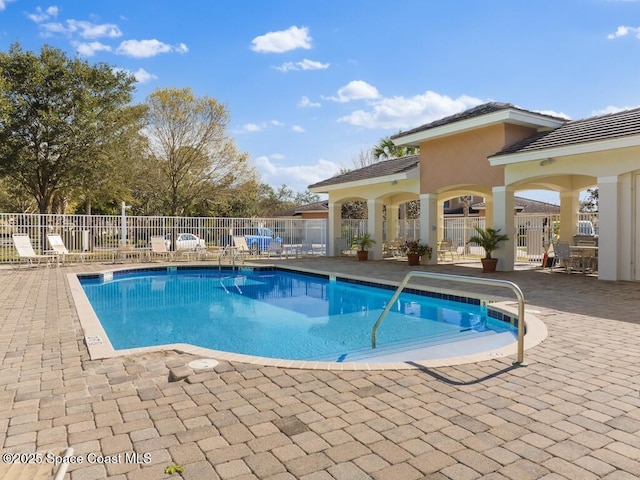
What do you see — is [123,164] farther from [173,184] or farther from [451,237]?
[451,237]

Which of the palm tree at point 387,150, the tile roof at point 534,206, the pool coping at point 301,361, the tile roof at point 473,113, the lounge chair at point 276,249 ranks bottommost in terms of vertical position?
the pool coping at point 301,361

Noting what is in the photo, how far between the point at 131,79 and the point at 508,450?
2642 cm

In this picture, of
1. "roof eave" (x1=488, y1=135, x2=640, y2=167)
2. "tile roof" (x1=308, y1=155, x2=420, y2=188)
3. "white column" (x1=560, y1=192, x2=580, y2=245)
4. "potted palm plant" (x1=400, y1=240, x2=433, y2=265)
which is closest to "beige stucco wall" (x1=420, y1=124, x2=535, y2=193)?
"roof eave" (x1=488, y1=135, x2=640, y2=167)

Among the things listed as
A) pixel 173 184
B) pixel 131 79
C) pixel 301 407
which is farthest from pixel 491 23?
pixel 173 184

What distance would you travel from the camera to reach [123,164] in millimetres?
25156

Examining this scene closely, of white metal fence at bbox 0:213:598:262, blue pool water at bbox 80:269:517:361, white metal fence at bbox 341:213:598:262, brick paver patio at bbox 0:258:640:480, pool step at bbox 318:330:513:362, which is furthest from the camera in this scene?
white metal fence at bbox 341:213:598:262

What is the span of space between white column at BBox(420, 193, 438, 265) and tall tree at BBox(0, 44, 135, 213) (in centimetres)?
1670

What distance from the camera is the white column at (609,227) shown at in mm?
12461

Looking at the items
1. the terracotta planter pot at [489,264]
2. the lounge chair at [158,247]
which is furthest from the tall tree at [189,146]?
the terracotta planter pot at [489,264]

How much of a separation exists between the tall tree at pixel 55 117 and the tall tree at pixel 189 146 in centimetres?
289

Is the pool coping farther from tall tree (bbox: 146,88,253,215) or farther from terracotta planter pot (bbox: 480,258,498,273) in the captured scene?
tall tree (bbox: 146,88,253,215)

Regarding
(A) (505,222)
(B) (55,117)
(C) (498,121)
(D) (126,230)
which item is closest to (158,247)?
(D) (126,230)

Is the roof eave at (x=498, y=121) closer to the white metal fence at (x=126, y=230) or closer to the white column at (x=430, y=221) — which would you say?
the white column at (x=430, y=221)

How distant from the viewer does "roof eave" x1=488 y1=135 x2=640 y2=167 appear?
11.5 metres
